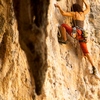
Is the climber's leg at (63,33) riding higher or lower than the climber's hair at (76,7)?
lower

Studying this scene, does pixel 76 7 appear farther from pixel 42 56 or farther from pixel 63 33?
pixel 42 56

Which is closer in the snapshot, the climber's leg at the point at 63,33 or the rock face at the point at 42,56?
the rock face at the point at 42,56

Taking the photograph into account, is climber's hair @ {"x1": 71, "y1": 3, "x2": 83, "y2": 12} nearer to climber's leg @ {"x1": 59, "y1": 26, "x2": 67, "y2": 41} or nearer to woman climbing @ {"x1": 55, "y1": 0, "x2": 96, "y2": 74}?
woman climbing @ {"x1": 55, "y1": 0, "x2": 96, "y2": 74}

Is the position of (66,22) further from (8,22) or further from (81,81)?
(8,22)

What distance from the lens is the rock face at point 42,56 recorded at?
127 centimetres

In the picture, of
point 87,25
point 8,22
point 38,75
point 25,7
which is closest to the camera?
point 25,7

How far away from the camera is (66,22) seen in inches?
96.0

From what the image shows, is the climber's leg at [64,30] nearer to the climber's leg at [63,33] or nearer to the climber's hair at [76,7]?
the climber's leg at [63,33]

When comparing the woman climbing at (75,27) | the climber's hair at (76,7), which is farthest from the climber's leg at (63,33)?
the climber's hair at (76,7)

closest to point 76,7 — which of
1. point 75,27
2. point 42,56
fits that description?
point 75,27

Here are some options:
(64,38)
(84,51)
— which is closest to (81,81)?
(84,51)

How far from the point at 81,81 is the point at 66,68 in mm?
233

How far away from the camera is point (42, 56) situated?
1.32 m

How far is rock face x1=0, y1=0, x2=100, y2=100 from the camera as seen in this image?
1.27 m
